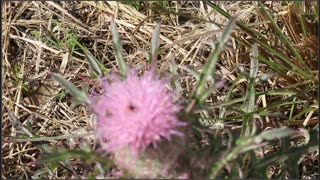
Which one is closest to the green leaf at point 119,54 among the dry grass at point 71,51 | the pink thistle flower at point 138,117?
the pink thistle flower at point 138,117

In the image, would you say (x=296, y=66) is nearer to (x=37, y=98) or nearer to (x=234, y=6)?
(x=234, y=6)

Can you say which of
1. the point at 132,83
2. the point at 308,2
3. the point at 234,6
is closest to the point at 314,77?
the point at 308,2

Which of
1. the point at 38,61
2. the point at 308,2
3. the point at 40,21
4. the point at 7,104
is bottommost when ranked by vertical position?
the point at 7,104

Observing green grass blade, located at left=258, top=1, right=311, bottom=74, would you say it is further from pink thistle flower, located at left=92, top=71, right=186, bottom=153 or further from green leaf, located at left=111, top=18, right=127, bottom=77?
pink thistle flower, located at left=92, top=71, right=186, bottom=153

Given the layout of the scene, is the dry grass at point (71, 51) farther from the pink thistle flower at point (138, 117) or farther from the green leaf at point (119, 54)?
the pink thistle flower at point (138, 117)

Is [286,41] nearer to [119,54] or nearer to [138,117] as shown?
[119,54]

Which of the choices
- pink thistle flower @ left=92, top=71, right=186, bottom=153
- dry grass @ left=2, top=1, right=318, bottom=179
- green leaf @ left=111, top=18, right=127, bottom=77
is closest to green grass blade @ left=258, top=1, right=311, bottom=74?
dry grass @ left=2, top=1, right=318, bottom=179
